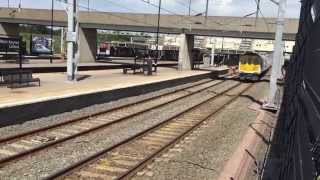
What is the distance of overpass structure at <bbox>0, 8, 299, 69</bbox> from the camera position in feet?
174

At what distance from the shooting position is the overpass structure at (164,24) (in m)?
53.0

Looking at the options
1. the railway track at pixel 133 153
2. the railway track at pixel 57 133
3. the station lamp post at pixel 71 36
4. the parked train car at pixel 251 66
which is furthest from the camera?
the parked train car at pixel 251 66

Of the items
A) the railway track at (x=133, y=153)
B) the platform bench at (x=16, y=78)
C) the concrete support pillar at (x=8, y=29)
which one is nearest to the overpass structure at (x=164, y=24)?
the concrete support pillar at (x=8, y=29)

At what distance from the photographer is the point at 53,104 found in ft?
56.0

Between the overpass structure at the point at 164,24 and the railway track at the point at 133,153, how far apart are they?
3521cm

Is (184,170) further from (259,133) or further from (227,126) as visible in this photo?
(227,126)

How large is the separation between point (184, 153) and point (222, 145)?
182 cm

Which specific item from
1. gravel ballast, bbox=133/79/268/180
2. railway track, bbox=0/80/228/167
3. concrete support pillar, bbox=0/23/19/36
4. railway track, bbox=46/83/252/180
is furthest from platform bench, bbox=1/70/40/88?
concrete support pillar, bbox=0/23/19/36

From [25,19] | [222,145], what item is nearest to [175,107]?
[222,145]

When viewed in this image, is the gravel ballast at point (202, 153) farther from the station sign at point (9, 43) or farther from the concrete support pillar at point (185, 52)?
the concrete support pillar at point (185, 52)

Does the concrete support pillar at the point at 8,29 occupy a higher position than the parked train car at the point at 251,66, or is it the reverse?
the concrete support pillar at the point at 8,29

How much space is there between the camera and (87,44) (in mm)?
64375

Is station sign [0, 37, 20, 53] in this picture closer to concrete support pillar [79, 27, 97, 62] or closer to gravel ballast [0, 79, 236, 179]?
gravel ballast [0, 79, 236, 179]

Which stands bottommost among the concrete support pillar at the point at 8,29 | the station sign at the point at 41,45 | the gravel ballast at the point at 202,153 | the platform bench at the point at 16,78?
the gravel ballast at the point at 202,153
